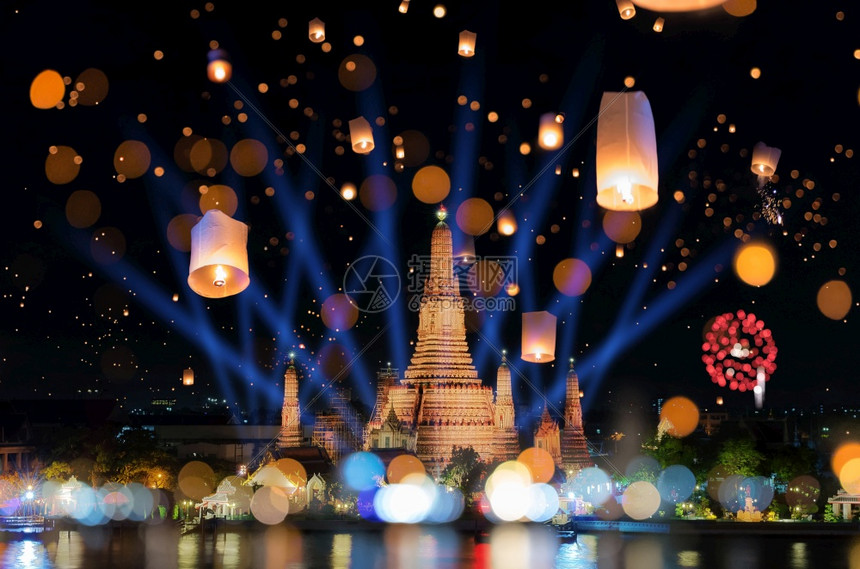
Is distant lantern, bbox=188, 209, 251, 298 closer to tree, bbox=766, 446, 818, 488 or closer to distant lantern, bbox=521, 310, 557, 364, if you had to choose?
distant lantern, bbox=521, 310, 557, 364

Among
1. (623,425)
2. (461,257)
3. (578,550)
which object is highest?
(461,257)

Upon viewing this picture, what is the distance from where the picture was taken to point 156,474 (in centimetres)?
4322

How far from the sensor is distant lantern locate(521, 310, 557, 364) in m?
35.9

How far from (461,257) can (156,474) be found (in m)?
19.4

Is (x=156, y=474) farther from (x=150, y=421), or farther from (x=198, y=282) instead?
(x=150, y=421)

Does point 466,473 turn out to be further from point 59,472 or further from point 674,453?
point 59,472

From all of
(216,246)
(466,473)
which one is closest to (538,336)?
(466,473)

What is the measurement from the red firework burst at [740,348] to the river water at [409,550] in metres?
6.21

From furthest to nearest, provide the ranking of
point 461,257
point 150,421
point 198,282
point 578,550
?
point 150,421, point 461,257, point 578,550, point 198,282

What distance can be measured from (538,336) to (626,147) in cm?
2206

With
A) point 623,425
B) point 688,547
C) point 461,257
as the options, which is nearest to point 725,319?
point 688,547

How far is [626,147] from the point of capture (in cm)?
1614

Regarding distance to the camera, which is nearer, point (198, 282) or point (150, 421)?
point (198, 282)

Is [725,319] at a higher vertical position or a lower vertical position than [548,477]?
higher
